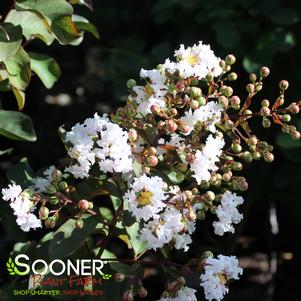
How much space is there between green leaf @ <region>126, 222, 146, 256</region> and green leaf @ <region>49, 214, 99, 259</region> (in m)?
0.07

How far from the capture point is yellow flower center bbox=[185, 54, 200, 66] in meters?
1.21

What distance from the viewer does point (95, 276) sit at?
131cm

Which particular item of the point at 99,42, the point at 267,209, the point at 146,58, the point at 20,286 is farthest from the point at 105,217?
the point at 99,42

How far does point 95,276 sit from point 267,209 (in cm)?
134

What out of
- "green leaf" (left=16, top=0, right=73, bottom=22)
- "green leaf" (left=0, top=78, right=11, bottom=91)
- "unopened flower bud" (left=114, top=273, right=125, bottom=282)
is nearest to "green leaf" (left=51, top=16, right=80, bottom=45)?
"green leaf" (left=16, top=0, right=73, bottom=22)

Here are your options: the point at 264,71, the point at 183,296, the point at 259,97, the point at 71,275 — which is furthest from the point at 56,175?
the point at 259,97

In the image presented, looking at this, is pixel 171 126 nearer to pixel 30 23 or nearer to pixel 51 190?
pixel 51 190

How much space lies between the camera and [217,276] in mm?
1159

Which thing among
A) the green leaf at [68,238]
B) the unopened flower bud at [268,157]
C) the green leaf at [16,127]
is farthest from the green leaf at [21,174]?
the unopened flower bud at [268,157]

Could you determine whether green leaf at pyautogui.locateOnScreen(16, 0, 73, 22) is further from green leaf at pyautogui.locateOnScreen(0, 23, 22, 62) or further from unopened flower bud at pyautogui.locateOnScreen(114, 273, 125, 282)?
unopened flower bud at pyautogui.locateOnScreen(114, 273, 125, 282)

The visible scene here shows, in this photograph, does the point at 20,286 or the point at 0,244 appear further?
the point at 0,244

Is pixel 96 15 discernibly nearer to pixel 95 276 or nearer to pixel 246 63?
pixel 246 63

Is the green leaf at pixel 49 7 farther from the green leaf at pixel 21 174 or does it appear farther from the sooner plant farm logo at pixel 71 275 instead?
the sooner plant farm logo at pixel 71 275

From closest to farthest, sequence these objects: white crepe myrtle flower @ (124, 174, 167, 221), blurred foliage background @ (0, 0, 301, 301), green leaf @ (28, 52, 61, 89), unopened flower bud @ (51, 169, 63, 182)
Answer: white crepe myrtle flower @ (124, 174, 167, 221), unopened flower bud @ (51, 169, 63, 182), green leaf @ (28, 52, 61, 89), blurred foliage background @ (0, 0, 301, 301)
